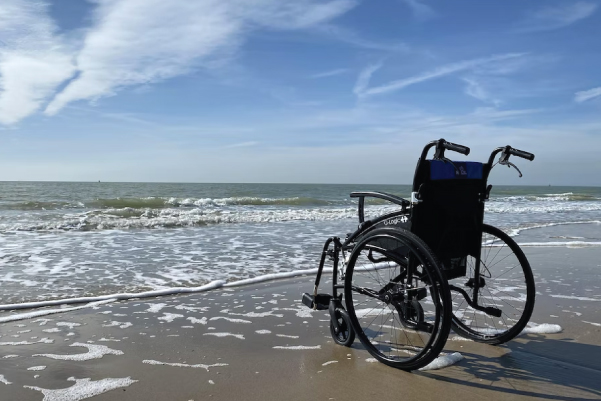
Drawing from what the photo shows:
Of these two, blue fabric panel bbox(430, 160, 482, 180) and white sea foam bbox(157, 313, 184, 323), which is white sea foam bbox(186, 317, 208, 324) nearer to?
white sea foam bbox(157, 313, 184, 323)

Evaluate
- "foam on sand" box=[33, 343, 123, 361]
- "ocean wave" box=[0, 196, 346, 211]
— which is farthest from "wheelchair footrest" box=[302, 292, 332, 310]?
"ocean wave" box=[0, 196, 346, 211]

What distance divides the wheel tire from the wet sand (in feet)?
0.38

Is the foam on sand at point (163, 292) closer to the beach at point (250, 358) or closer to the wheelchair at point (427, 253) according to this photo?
the beach at point (250, 358)

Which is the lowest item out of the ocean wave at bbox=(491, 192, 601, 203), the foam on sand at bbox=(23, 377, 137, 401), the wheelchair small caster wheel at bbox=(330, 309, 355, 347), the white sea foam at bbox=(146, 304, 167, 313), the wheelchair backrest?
the white sea foam at bbox=(146, 304, 167, 313)

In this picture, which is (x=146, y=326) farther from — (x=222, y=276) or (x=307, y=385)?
(x=222, y=276)

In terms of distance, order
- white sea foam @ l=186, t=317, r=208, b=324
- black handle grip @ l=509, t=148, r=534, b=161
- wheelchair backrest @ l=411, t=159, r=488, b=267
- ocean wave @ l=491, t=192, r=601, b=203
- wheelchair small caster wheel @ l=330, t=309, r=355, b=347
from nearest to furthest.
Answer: wheelchair backrest @ l=411, t=159, r=488, b=267 → black handle grip @ l=509, t=148, r=534, b=161 → wheelchair small caster wheel @ l=330, t=309, r=355, b=347 → white sea foam @ l=186, t=317, r=208, b=324 → ocean wave @ l=491, t=192, r=601, b=203

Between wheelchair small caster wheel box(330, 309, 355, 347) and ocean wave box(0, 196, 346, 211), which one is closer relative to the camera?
wheelchair small caster wheel box(330, 309, 355, 347)

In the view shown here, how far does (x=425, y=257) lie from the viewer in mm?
2641

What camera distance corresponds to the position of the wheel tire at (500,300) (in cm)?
317

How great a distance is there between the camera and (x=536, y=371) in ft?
9.46

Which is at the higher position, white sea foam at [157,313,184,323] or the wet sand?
the wet sand

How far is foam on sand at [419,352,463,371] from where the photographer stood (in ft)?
9.61

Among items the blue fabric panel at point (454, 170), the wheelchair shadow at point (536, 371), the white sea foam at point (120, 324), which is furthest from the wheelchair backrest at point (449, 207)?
the white sea foam at point (120, 324)

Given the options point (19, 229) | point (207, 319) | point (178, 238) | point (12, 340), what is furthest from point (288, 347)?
point (19, 229)
